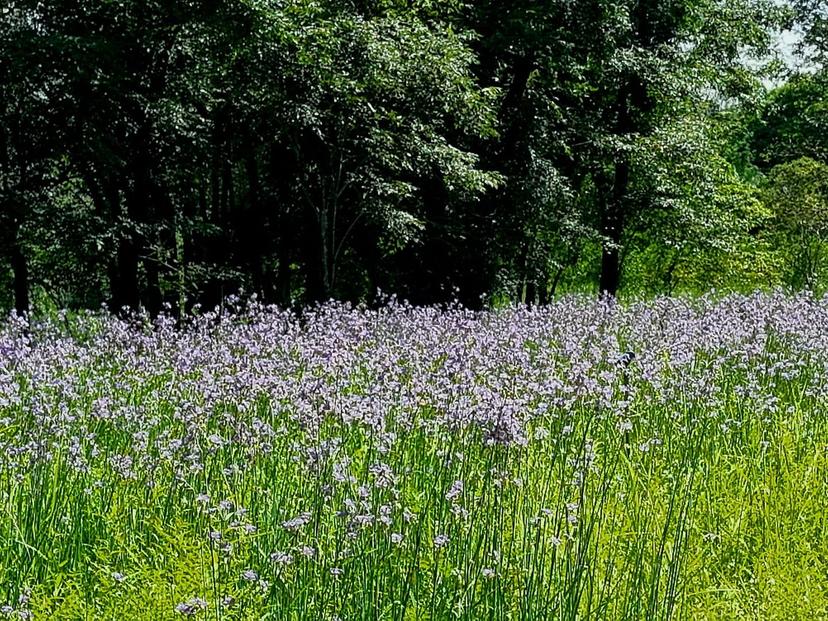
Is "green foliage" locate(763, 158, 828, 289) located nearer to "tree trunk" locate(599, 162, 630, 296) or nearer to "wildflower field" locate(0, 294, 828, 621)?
"tree trunk" locate(599, 162, 630, 296)

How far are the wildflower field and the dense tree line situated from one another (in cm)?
671

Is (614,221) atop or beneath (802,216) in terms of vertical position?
beneath

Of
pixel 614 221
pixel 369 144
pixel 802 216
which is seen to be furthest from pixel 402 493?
pixel 802 216

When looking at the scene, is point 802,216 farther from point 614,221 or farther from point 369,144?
point 369,144

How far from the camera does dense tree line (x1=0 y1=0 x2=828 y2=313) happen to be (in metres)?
12.9

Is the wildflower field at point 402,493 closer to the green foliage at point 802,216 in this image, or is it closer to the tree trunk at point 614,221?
the tree trunk at point 614,221

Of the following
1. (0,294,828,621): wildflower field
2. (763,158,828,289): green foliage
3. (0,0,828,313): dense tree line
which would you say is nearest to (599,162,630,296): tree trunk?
(0,0,828,313): dense tree line

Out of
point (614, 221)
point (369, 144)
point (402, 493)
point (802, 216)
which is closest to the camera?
point (402, 493)

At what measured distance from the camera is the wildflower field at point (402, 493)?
3477 mm

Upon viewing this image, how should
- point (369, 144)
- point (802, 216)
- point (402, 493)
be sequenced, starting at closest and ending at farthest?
point (402, 493) → point (369, 144) → point (802, 216)

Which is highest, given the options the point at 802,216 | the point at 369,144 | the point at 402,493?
the point at 802,216

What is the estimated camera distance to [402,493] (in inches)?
171

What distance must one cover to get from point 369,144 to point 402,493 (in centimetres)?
1019

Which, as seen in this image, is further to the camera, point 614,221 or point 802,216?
point 802,216
